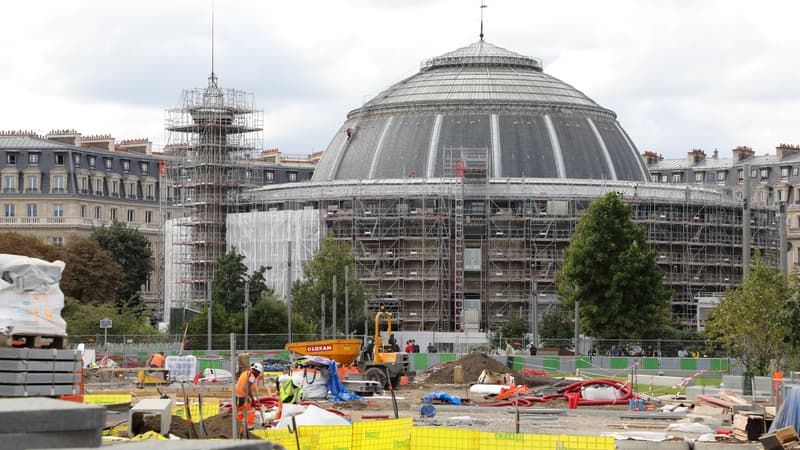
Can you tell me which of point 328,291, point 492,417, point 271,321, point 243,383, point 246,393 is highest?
point 328,291

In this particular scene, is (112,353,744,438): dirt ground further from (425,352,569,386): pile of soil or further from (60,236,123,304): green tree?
(60,236,123,304): green tree

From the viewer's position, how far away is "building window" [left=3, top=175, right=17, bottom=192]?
12181 cm

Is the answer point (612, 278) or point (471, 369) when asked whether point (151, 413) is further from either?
point (612, 278)

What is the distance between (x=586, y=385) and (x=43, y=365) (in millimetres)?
21923

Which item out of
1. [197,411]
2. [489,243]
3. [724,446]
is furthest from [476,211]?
[724,446]

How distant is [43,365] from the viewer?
25656mm

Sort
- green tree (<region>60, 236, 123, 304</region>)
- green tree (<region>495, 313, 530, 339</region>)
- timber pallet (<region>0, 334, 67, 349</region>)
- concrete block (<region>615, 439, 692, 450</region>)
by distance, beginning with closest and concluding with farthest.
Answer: timber pallet (<region>0, 334, 67, 349</region>) < concrete block (<region>615, 439, 692, 450</region>) < green tree (<region>495, 313, 530, 339</region>) < green tree (<region>60, 236, 123, 304</region>)

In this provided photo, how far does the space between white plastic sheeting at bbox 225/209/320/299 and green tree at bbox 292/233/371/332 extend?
9.55 m

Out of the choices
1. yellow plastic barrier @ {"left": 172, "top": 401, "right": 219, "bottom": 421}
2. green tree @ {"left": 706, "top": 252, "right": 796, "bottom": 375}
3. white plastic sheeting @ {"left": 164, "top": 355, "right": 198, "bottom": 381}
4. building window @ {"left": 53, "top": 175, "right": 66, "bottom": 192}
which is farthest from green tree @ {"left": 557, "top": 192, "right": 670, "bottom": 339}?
building window @ {"left": 53, "top": 175, "right": 66, "bottom": 192}

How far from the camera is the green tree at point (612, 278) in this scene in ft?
249

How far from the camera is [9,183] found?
400 ft

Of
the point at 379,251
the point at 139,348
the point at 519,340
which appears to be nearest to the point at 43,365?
the point at 139,348

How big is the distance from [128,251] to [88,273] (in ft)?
41.6

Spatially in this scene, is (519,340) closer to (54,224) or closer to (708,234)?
(708,234)
